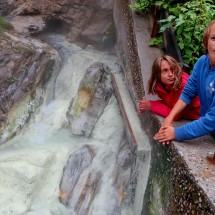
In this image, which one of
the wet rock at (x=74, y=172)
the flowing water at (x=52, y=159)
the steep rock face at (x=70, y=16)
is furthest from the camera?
the steep rock face at (x=70, y=16)

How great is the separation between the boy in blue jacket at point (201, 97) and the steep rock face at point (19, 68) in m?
3.30

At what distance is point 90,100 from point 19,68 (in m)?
1.46

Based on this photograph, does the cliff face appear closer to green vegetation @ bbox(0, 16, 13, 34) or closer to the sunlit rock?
green vegetation @ bbox(0, 16, 13, 34)

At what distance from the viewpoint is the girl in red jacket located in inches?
144

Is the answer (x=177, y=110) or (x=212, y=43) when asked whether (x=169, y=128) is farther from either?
(x=212, y=43)

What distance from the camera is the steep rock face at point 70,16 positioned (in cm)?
834

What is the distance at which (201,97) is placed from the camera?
331cm

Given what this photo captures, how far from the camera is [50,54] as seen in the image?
6.96 m

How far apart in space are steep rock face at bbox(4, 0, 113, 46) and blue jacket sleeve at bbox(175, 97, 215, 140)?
5.36 meters

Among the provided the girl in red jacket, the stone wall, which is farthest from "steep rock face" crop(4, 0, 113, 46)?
the girl in red jacket

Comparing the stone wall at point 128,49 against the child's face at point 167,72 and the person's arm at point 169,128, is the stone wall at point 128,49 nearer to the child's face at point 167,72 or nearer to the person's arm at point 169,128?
the child's face at point 167,72

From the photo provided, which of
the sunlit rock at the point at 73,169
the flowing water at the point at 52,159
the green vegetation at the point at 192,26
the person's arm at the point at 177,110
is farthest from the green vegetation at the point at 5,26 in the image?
the person's arm at the point at 177,110

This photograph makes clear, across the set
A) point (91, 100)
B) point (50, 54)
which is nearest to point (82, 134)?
point (91, 100)

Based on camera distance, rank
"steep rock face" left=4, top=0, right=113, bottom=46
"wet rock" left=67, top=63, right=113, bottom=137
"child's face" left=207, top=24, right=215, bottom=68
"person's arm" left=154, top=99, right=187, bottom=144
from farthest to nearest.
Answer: "steep rock face" left=4, top=0, right=113, bottom=46, "wet rock" left=67, top=63, right=113, bottom=137, "person's arm" left=154, top=99, right=187, bottom=144, "child's face" left=207, top=24, right=215, bottom=68
